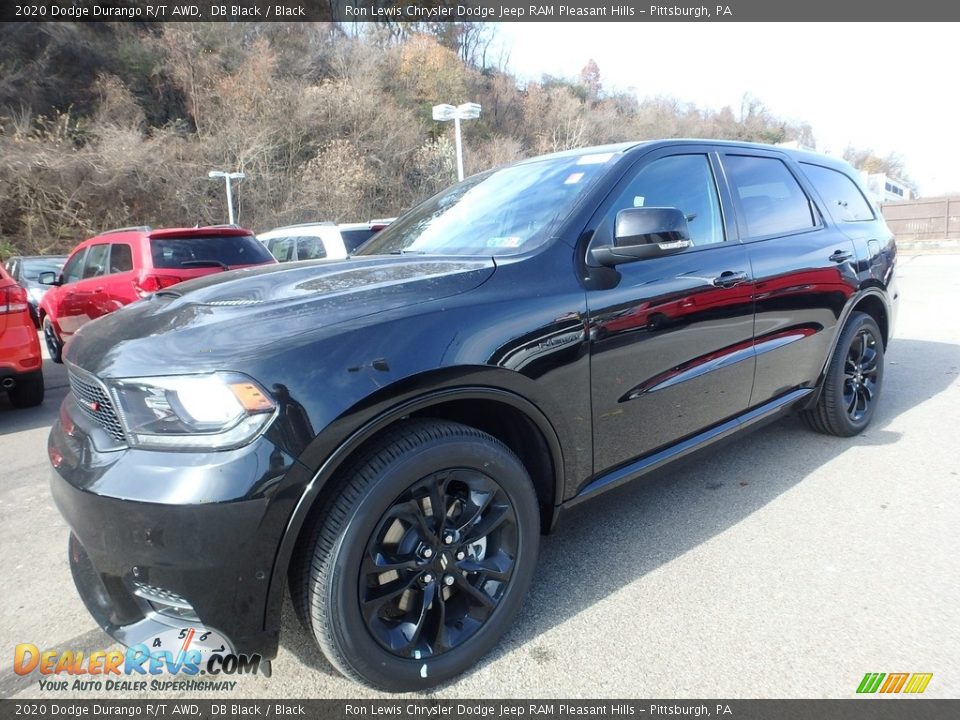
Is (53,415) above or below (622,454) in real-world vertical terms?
below

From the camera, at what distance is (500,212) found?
286 cm

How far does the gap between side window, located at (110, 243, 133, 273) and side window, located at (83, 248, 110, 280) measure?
20cm

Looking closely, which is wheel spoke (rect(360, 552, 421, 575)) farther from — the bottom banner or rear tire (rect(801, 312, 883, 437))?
rear tire (rect(801, 312, 883, 437))

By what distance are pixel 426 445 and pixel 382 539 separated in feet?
1.02

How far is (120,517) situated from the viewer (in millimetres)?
1704

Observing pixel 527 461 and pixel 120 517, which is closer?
pixel 120 517

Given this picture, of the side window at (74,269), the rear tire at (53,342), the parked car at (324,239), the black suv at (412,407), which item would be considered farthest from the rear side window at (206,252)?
the black suv at (412,407)

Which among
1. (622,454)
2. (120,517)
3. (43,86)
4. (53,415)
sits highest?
(43,86)

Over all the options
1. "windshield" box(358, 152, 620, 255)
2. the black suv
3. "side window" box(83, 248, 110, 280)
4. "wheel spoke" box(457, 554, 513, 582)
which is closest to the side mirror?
the black suv

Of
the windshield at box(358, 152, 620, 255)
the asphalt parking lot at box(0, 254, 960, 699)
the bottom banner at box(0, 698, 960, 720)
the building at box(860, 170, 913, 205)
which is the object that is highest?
the building at box(860, 170, 913, 205)

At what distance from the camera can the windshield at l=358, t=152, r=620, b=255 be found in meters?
2.61

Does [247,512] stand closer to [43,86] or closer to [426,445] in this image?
[426,445]

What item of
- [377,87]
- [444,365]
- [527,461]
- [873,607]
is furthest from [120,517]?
[377,87]

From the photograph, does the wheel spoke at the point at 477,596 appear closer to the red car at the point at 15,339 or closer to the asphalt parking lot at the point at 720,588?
the asphalt parking lot at the point at 720,588
